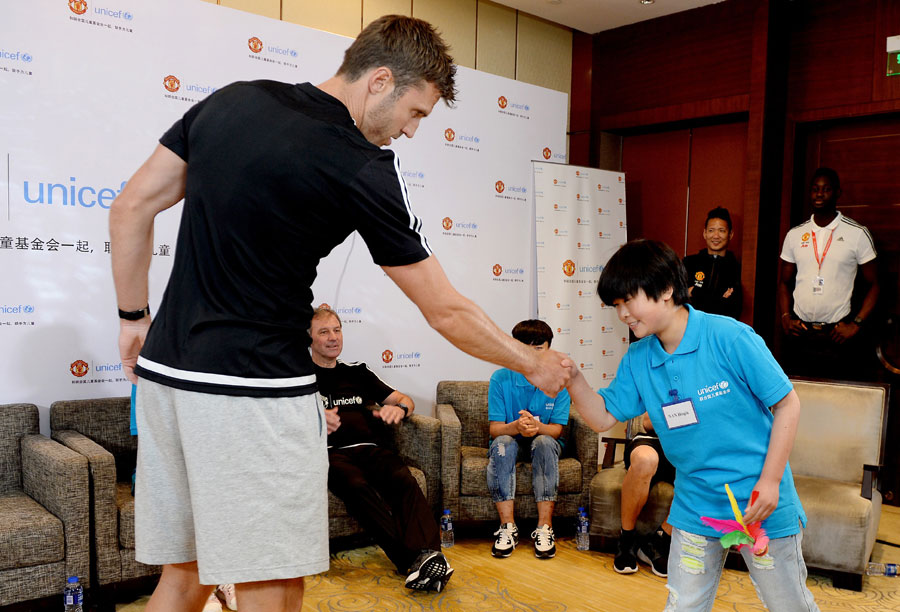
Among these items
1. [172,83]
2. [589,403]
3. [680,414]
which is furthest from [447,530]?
[172,83]

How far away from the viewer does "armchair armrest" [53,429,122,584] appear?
287 cm

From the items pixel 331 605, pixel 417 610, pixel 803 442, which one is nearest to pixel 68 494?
pixel 331 605

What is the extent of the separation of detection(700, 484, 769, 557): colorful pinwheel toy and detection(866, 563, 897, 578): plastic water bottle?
7.21 ft

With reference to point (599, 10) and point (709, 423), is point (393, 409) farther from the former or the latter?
point (599, 10)

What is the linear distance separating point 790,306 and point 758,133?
4.12ft

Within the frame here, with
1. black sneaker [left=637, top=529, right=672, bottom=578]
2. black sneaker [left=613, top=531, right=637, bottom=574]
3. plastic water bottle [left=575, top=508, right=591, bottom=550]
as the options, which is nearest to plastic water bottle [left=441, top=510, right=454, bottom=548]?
plastic water bottle [left=575, top=508, right=591, bottom=550]

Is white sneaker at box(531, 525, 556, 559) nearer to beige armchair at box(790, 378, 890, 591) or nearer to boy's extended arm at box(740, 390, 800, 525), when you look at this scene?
beige armchair at box(790, 378, 890, 591)

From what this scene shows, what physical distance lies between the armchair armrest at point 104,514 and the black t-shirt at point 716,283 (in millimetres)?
3892

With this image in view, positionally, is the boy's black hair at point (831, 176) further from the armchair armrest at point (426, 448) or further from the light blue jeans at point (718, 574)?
the light blue jeans at point (718, 574)

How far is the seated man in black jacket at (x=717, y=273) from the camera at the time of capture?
17.3 feet

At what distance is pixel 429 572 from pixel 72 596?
138 centimetres

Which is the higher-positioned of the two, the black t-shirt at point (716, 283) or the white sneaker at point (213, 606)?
the black t-shirt at point (716, 283)

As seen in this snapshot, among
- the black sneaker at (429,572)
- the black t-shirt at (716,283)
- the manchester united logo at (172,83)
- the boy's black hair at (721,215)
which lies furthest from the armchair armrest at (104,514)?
the boy's black hair at (721,215)

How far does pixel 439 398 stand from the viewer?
14.9ft
